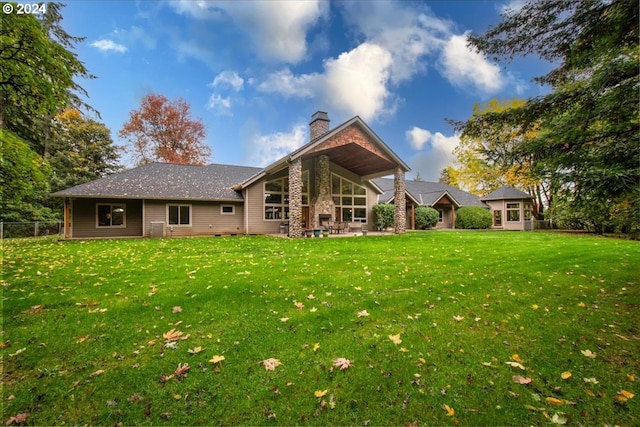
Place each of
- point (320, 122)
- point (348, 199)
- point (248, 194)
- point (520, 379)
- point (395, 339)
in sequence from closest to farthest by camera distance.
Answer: point (520, 379) < point (395, 339) < point (248, 194) < point (320, 122) < point (348, 199)

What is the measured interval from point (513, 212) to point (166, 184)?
2818 cm

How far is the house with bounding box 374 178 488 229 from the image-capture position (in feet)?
74.4

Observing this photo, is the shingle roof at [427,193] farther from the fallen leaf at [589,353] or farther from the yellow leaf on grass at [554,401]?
the yellow leaf on grass at [554,401]

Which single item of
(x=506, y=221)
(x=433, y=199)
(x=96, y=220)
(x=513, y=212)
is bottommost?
(x=506, y=221)

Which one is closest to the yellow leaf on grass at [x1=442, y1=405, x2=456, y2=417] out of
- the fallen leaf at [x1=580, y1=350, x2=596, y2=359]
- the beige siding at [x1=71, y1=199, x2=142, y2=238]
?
the fallen leaf at [x1=580, y1=350, x2=596, y2=359]

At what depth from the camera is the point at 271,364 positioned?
8.82 ft

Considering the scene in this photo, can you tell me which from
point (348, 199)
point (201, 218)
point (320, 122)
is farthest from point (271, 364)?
point (348, 199)

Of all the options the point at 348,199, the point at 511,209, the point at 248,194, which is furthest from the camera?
the point at 511,209

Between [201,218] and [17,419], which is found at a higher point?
[201,218]

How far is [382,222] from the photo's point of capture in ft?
66.8

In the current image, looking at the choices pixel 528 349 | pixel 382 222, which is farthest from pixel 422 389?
pixel 382 222

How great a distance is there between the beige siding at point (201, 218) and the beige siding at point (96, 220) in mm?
1208

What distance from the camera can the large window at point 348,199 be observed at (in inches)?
778

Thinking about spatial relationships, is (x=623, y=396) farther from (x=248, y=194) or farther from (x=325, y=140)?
(x=248, y=194)
